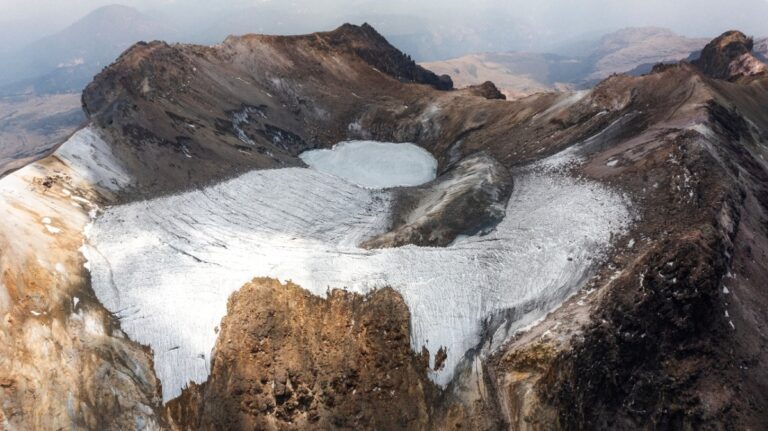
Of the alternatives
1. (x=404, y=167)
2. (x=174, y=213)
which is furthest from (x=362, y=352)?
(x=404, y=167)

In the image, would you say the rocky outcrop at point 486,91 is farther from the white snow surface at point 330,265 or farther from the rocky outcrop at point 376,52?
the white snow surface at point 330,265

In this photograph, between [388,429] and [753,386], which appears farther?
[388,429]

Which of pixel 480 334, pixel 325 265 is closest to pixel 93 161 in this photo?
pixel 325 265

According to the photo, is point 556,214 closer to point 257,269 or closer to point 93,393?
point 257,269

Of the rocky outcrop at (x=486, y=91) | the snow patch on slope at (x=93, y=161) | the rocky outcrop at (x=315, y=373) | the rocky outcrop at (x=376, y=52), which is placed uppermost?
the rocky outcrop at (x=376, y=52)

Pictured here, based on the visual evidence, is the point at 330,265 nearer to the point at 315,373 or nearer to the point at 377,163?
the point at 315,373

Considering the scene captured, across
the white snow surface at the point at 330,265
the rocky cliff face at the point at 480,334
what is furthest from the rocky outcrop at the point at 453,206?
the white snow surface at the point at 330,265

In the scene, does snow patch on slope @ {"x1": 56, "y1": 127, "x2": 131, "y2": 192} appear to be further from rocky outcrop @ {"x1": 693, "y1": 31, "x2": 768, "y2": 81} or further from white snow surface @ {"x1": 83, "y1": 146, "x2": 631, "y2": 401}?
rocky outcrop @ {"x1": 693, "y1": 31, "x2": 768, "y2": 81}
